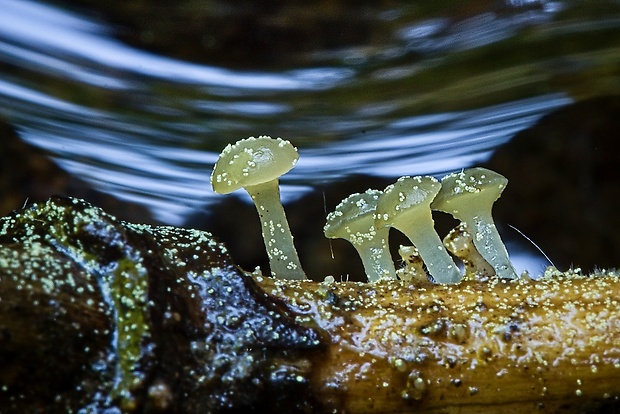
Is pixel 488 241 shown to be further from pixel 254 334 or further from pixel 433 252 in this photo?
pixel 254 334

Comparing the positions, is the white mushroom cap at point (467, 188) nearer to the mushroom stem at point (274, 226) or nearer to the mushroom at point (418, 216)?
the mushroom at point (418, 216)

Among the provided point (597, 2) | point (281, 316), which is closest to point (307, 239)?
point (597, 2)

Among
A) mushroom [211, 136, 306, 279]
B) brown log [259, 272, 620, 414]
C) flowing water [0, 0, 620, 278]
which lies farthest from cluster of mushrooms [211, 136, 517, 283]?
flowing water [0, 0, 620, 278]

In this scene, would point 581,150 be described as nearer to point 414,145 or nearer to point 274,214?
point 414,145

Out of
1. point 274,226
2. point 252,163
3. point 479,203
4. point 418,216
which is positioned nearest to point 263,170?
point 252,163

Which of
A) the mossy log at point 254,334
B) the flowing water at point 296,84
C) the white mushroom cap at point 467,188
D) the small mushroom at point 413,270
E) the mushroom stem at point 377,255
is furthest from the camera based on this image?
the flowing water at point 296,84

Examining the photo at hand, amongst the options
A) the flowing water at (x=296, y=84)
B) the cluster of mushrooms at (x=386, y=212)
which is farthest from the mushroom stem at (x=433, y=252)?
the flowing water at (x=296, y=84)
